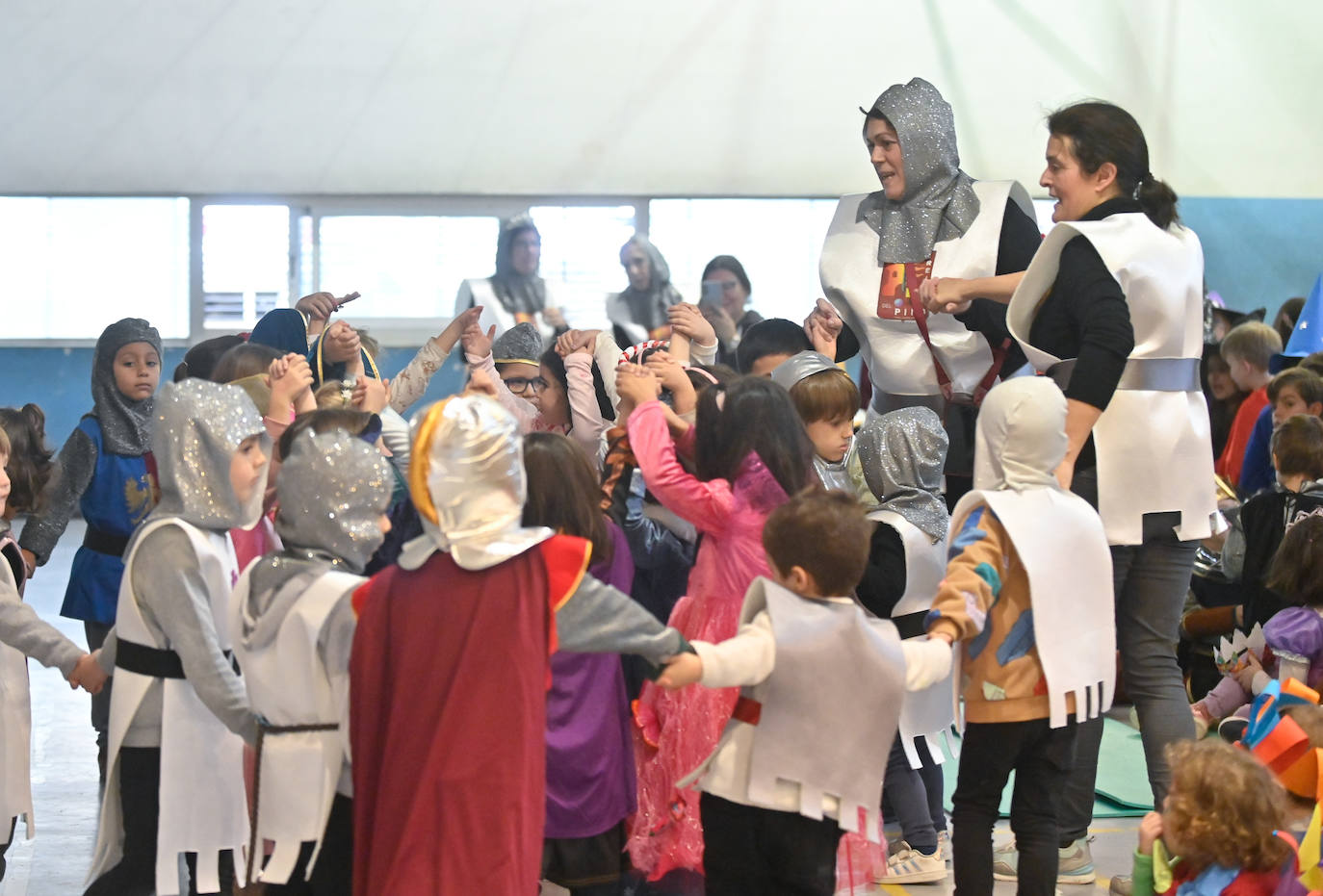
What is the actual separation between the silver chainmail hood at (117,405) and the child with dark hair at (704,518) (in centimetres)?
158

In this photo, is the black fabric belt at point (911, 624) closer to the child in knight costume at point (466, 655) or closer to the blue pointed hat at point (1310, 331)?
the child in knight costume at point (466, 655)

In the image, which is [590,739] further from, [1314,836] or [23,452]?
[23,452]

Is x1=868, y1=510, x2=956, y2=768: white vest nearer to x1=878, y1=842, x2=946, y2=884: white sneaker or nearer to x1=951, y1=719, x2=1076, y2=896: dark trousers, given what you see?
x1=878, y1=842, x2=946, y2=884: white sneaker

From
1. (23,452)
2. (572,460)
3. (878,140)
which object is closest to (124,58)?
(23,452)

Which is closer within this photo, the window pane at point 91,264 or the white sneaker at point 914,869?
the white sneaker at point 914,869

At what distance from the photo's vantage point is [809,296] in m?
9.00

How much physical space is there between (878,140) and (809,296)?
5.26 m

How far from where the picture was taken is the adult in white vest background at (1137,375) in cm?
297

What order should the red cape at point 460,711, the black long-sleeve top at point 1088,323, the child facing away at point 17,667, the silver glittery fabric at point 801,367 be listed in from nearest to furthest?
the red cape at point 460,711
the child facing away at point 17,667
the black long-sleeve top at point 1088,323
the silver glittery fabric at point 801,367

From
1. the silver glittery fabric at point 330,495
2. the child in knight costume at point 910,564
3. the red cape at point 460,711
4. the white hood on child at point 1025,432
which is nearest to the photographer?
the red cape at point 460,711

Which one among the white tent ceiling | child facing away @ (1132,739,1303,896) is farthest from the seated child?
the white tent ceiling

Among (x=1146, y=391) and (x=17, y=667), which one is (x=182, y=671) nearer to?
(x=17, y=667)

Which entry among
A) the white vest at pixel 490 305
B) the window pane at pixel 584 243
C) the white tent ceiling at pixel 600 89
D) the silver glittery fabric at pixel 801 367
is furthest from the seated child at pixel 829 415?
the white tent ceiling at pixel 600 89

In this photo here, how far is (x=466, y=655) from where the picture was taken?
2.07 meters
